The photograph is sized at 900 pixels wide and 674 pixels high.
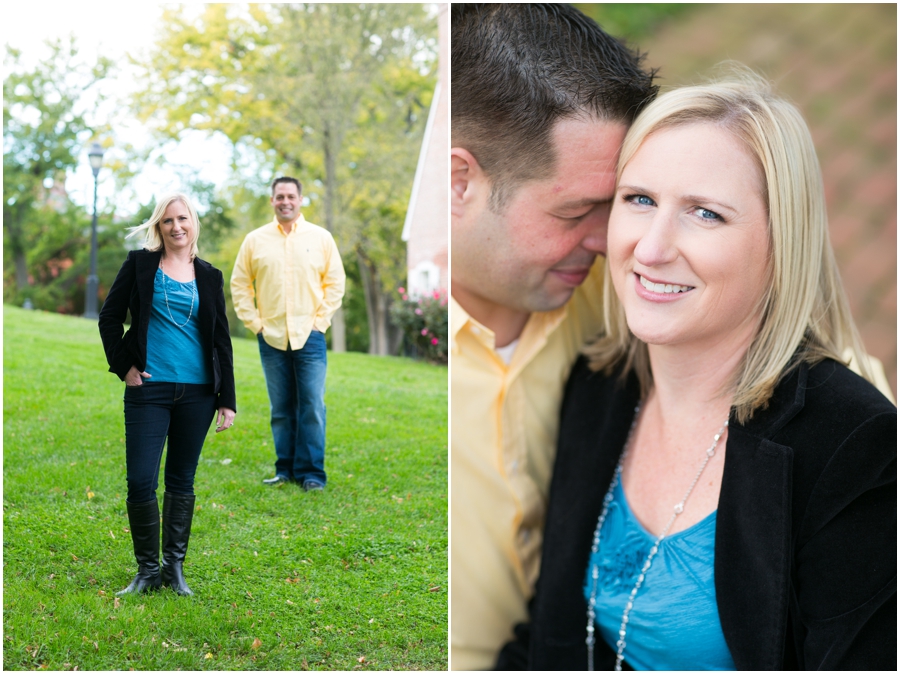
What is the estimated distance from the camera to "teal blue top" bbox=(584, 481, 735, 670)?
2.08m

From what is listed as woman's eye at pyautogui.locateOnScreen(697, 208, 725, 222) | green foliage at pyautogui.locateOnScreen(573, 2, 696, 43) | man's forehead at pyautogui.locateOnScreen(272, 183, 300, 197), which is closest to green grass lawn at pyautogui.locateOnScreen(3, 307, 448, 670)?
man's forehead at pyautogui.locateOnScreen(272, 183, 300, 197)

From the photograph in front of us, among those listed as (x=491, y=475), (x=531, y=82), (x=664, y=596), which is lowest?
(x=664, y=596)

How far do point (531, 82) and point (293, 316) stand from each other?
1.02 meters

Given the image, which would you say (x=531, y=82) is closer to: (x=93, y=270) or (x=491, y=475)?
(x=491, y=475)

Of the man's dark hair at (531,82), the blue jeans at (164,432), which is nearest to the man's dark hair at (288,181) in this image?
the man's dark hair at (531,82)

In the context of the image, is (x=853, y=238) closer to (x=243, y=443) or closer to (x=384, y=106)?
(x=384, y=106)

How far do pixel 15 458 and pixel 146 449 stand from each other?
17.6 inches

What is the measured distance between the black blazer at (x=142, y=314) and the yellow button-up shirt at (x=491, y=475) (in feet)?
2.43

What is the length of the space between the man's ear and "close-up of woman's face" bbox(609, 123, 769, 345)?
443mm

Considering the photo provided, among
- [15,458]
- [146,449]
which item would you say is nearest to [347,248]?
[146,449]

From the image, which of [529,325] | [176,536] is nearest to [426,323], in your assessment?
[529,325]

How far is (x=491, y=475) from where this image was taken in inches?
97.7

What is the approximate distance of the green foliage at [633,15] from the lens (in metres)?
4.91

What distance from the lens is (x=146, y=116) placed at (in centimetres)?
244
